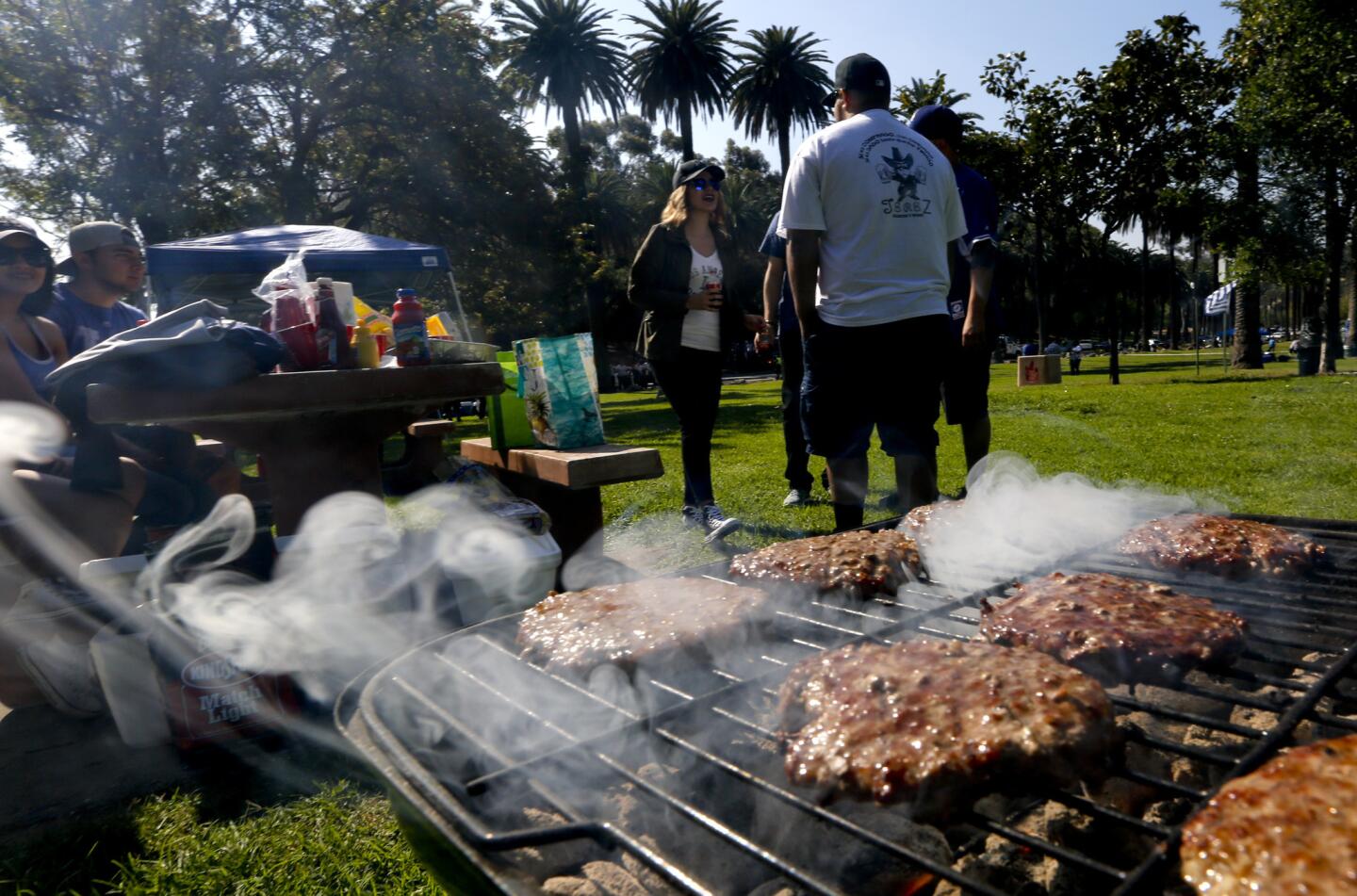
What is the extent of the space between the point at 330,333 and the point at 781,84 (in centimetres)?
3992

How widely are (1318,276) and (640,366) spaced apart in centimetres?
2516

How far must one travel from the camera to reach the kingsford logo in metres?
2.45

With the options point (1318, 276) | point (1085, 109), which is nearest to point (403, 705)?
point (1085, 109)

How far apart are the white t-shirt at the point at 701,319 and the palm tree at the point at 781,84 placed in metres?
35.8

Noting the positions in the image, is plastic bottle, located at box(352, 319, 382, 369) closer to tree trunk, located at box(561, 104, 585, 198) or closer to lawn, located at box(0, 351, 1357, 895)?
lawn, located at box(0, 351, 1357, 895)

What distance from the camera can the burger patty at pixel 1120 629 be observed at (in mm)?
1380

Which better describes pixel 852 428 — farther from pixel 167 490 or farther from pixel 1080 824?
pixel 167 490

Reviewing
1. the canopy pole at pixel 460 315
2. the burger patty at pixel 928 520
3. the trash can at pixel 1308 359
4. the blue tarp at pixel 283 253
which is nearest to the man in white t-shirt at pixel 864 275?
the burger patty at pixel 928 520

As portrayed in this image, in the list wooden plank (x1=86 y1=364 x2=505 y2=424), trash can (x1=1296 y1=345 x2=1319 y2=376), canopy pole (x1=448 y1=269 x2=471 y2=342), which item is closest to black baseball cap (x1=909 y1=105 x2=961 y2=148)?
wooden plank (x1=86 y1=364 x2=505 y2=424)

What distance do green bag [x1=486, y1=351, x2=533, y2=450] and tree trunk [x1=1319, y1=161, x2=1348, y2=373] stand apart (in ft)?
60.4

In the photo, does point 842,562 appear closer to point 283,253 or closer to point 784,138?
point 283,253

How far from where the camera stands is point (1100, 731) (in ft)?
3.66

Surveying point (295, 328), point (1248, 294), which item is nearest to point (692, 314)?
point (295, 328)

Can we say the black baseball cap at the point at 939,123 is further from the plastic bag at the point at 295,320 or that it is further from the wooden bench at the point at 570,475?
the plastic bag at the point at 295,320
